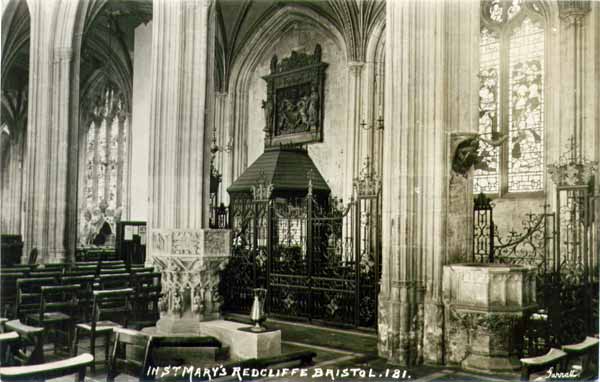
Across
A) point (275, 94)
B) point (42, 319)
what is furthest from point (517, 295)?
point (275, 94)

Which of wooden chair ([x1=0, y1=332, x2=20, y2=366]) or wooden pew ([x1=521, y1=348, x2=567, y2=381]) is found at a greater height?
wooden pew ([x1=521, y1=348, x2=567, y2=381])

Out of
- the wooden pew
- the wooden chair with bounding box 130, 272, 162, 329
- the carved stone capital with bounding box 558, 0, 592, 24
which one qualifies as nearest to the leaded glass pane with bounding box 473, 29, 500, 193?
the carved stone capital with bounding box 558, 0, 592, 24

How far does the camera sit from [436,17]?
782 centimetres

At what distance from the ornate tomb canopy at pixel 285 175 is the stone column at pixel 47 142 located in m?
4.31

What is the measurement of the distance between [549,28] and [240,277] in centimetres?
865

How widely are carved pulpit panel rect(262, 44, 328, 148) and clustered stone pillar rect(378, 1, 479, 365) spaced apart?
409 inches

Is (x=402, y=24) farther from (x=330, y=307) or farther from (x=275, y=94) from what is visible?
(x=275, y=94)

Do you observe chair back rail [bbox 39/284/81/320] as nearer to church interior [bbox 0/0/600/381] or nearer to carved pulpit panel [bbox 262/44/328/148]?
church interior [bbox 0/0/600/381]

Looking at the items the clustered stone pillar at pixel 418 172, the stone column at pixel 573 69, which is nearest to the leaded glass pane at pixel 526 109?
the stone column at pixel 573 69

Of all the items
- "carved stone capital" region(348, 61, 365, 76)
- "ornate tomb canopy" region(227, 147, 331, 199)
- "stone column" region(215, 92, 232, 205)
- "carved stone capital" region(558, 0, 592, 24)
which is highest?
"carved stone capital" region(558, 0, 592, 24)

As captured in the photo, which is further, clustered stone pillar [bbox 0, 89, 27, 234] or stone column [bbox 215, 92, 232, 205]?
clustered stone pillar [bbox 0, 89, 27, 234]

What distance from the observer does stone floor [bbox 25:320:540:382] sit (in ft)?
21.9

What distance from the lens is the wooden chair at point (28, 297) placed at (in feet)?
25.4

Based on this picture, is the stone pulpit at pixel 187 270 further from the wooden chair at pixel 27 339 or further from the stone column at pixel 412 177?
the stone column at pixel 412 177
